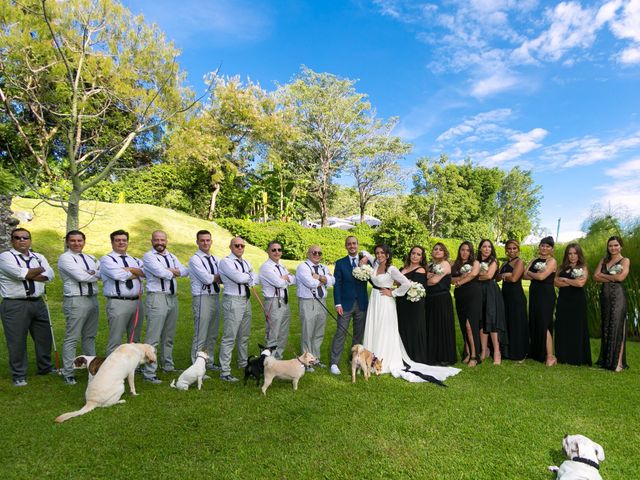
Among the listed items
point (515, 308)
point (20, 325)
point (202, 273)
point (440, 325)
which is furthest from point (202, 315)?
point (515, 308)

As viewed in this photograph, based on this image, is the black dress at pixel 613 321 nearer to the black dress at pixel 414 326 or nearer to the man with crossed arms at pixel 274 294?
the black dress at pixel 414 326

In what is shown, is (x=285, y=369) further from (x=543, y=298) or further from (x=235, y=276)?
(x=543, y=298)

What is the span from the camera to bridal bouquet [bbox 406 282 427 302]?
6199 mm

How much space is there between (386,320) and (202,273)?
2877mm

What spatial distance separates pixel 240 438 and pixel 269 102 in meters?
29.8

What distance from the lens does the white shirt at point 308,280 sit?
20.0ft

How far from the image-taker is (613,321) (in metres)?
6.41

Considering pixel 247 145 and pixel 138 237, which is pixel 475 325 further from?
pixel 247 145

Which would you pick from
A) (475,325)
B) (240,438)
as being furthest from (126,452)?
(475,325)

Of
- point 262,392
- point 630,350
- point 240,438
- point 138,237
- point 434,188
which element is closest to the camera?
point 240,438

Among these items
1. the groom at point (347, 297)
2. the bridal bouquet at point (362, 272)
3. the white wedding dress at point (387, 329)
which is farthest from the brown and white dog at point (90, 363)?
the white wedding dress at point (387, 329)

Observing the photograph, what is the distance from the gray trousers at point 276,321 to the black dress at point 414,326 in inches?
76.6

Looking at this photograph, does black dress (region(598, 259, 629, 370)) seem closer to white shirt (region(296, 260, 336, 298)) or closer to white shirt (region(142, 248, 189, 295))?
white shirt (region(296, 260, 336, 298))

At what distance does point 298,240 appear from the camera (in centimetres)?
2372
